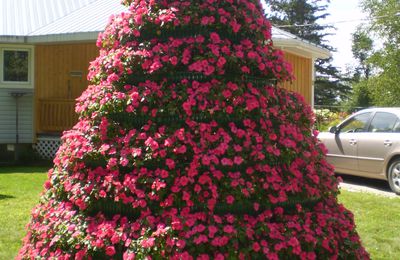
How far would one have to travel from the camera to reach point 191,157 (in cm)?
348

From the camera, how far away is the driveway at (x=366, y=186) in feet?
34.7

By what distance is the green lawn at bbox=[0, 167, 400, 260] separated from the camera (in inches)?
249

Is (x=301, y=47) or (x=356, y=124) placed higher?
(x=301, y=47)

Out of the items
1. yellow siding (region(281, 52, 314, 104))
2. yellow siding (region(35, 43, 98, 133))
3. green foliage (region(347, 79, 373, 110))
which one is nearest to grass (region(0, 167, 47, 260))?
yellow siding (region(35, 43, 98, 133))

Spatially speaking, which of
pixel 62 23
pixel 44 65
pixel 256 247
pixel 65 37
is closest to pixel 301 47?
pixel 65 37

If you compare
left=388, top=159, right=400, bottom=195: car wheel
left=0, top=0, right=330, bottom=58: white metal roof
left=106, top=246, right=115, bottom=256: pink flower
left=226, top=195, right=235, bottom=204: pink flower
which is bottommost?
left=388, top=159, right=400, bottom=195: car wheel

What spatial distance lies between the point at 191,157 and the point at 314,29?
166 ft

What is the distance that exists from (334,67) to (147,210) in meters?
51.5

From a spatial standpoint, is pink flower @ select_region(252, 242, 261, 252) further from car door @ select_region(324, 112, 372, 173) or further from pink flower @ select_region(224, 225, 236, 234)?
car door @ select_region(324, 112, 372, 173)

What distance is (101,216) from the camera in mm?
3590

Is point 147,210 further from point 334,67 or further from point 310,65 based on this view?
point 334,67

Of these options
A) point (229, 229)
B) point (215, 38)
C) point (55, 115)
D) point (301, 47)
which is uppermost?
point (301, 47)

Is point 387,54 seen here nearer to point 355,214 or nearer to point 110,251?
point 355,214

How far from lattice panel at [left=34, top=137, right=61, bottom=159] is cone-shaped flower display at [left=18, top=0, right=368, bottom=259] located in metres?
11.6
